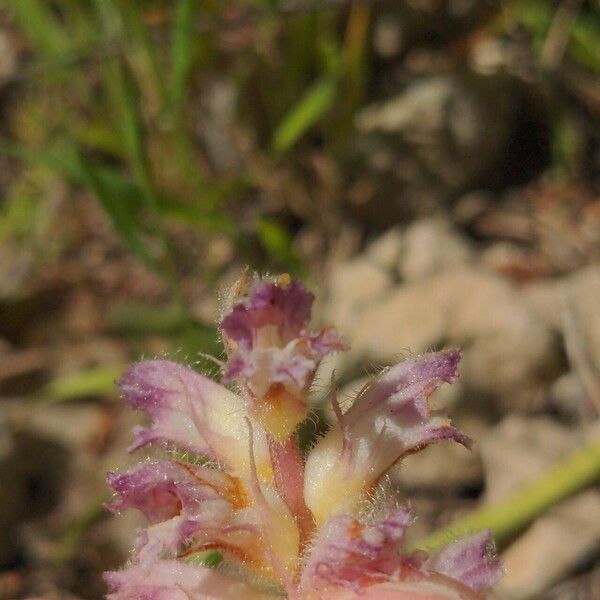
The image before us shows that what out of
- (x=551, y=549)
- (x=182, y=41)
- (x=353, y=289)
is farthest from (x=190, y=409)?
(x=353, y=289)

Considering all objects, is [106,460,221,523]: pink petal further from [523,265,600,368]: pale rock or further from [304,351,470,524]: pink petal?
[523,265,600,368]: pale rock

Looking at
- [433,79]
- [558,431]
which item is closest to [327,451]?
[558,431]

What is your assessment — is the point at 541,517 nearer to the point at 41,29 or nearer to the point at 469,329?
the point at 469,329

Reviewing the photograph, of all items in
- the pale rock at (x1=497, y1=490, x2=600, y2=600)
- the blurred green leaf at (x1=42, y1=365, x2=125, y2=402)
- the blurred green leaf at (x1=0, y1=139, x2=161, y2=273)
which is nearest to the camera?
the pale rock at (x1=497, y1=490, x2=600, y2=600)

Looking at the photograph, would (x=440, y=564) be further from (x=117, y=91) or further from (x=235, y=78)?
(x=235, y=78)

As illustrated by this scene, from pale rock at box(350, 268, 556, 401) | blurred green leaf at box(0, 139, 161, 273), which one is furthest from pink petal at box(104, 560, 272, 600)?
blurred green leaf at box(0, 139, 161, 273)

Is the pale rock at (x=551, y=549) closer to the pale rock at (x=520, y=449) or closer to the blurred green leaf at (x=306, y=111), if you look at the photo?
the pale rock at (x=520, y=449)
